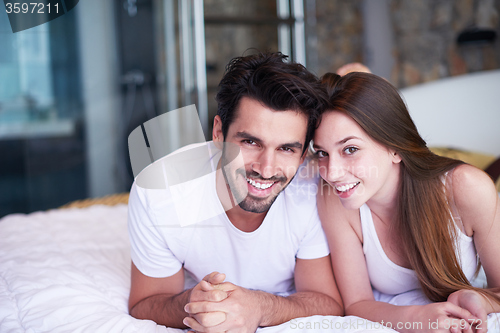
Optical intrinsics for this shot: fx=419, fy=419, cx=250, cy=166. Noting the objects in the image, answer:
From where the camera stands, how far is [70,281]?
3.91 feet

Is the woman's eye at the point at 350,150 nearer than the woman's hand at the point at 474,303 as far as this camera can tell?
No

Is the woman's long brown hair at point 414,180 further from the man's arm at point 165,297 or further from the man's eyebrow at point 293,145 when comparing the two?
the man's arm at point 165,297

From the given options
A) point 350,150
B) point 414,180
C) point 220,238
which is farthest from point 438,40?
point 220,238

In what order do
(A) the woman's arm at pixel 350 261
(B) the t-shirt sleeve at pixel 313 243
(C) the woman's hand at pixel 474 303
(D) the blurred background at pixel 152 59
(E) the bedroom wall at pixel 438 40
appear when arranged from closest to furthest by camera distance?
(C) the woman's hand at pixel 474 303, (A) the woman's arm at pixel 350 261, (B) the t-shirt sleeve at pixel 313 243, (D) the blurred background at pixel 152 59, (E) the bedroom wall at pixel 438 40

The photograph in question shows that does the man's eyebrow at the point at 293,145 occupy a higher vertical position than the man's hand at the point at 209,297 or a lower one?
higher

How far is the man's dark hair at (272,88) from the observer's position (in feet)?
3.68

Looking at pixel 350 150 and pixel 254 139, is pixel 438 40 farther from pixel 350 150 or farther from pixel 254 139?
pixel 254 139

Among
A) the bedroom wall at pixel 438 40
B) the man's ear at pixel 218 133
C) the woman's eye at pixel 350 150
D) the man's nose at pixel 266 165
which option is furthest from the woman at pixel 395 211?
the bedroom wall at pixel 438 40

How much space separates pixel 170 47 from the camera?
11.1ft

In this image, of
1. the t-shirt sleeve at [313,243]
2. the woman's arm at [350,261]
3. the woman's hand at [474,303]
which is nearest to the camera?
the woman's hand at [474,303]

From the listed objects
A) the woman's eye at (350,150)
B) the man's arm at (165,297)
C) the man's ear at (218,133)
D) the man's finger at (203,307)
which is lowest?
the man's arm at (165,297)

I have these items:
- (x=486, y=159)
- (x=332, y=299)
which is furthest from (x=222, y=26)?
(x=332, y=299)

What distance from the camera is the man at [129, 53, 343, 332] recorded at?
1.12 meters

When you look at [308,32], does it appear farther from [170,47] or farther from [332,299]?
[332,299]
